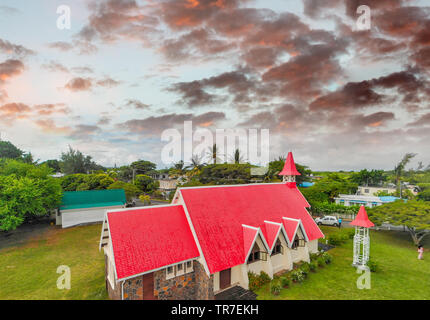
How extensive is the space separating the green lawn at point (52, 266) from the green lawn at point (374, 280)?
13.1 meters

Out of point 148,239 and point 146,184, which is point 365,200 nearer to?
point 148,239

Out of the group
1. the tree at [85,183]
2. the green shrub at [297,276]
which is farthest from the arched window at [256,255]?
the tree at [85,183]

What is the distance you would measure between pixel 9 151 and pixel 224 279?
66.4 metres

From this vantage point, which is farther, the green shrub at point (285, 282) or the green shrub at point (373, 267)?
the green shrub at point (373, 267)

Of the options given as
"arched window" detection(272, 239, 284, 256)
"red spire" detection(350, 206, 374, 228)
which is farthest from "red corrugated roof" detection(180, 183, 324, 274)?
"red spire" detection(350, 206, 374, 228)

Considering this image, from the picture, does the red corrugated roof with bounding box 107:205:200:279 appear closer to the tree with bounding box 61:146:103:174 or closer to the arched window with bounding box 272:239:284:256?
the arched window with bounding box 272:239:284:256

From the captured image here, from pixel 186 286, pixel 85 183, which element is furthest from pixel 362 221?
pixel 85 183

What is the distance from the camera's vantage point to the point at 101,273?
17484mm

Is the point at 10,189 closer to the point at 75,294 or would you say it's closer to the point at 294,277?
the point at 75,294

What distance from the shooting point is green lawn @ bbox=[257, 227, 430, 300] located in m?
14.1

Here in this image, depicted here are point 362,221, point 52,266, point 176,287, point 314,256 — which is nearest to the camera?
point 176,287

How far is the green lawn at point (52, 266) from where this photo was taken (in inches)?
Result: 582

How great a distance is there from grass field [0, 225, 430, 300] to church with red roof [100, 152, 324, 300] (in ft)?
7.62

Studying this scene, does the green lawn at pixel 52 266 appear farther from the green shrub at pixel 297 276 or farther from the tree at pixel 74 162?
the tree at pixel 74 162
